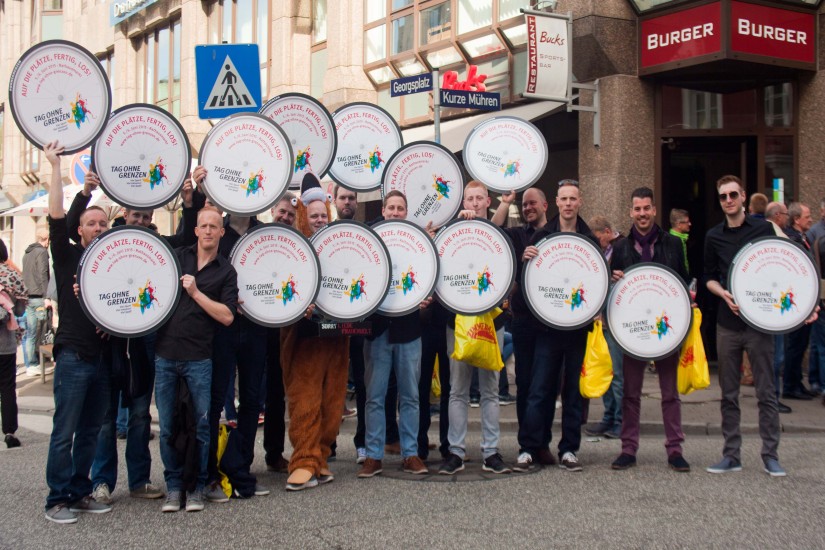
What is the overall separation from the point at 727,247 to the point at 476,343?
2003 mm

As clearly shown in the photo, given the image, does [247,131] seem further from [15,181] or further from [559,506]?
[15,181]

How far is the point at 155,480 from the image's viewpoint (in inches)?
288

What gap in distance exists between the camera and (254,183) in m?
6.89

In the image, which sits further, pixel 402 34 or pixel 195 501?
pixel 402 34

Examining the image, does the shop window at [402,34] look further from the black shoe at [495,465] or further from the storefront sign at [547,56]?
the black shoe at [495,465]

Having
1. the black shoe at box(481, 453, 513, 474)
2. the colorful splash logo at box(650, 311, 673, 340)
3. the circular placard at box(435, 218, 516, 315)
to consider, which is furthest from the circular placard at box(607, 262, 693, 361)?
the black shoe at box(481, 453, 513, 474)

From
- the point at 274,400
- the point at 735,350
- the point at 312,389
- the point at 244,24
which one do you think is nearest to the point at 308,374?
the point at 312,389

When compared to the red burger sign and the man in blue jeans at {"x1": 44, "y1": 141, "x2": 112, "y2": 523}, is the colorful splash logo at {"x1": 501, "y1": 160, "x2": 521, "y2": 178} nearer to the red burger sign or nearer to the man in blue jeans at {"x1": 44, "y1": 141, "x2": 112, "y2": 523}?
the man in blue jeans at {"x1": 44, "y1": 141, "x2": 112, "y2": 523}

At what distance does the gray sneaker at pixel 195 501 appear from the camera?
623 cm

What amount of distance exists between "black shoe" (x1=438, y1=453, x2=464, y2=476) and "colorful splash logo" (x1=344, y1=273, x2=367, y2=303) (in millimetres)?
1408

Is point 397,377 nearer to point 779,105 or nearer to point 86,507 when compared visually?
point 86,507

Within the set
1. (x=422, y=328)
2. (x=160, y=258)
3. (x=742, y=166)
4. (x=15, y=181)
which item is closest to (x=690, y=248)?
(x=742, y=166)

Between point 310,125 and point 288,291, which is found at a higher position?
point 310,125

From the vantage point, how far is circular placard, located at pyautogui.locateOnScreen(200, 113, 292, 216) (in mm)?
6777
